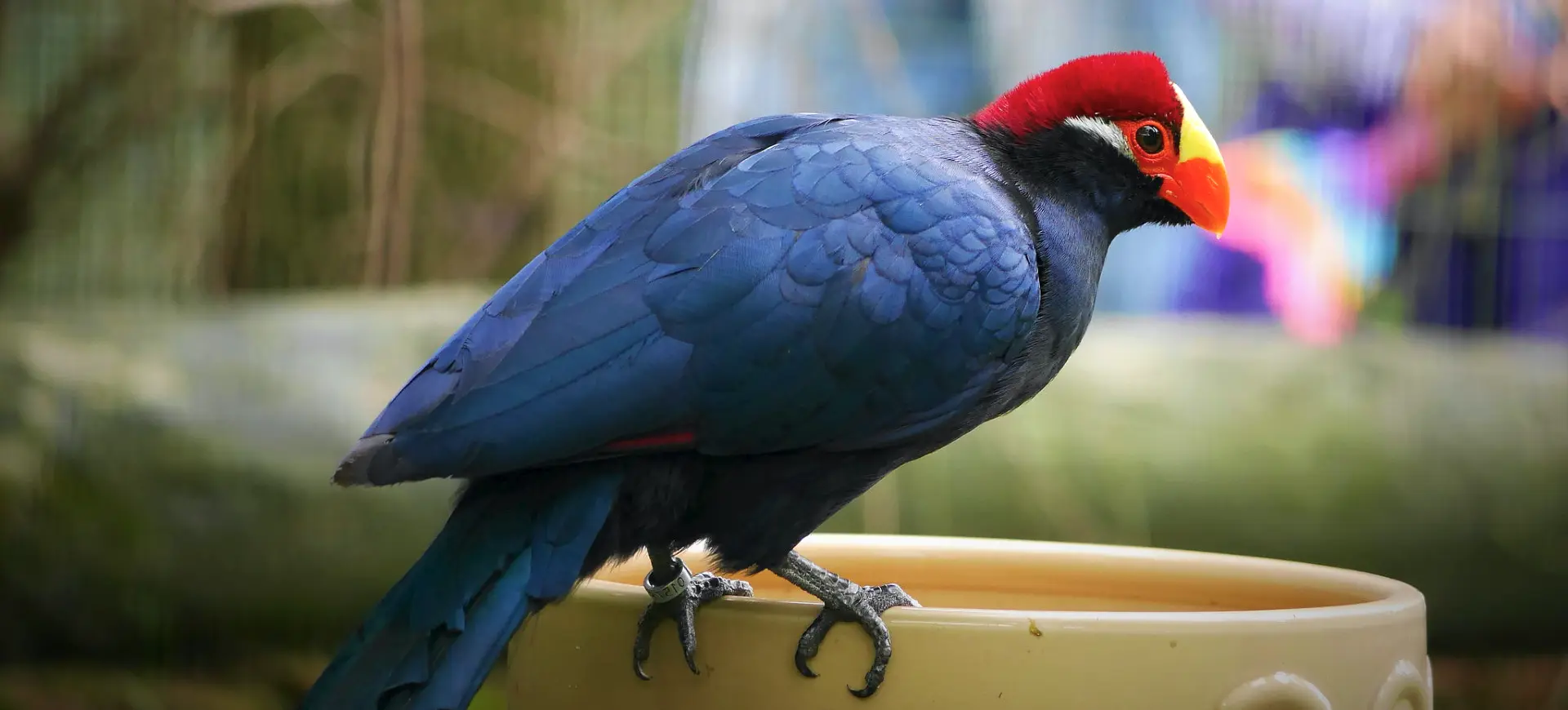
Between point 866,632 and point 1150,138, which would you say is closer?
point 866,632

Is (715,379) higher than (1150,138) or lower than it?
lower

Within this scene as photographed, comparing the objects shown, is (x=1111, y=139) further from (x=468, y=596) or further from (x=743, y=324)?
(x=468, y=596)

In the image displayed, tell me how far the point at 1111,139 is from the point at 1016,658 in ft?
1.73

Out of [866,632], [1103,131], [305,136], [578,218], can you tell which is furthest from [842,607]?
[305,136]

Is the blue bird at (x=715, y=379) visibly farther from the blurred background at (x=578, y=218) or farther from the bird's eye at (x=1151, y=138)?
the blurred background at (x=578, y=218)

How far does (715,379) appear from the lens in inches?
35.1

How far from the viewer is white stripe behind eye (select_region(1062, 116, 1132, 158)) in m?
1.13

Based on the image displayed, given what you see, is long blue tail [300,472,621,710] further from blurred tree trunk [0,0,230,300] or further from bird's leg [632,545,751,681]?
blurred tree trunk [0,0,230,300]

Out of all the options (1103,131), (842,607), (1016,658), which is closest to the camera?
(1016,658)

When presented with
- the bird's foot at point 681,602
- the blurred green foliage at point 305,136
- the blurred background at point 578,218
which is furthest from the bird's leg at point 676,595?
the blurred green foliage at point 305,136

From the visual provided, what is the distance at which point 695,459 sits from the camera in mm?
943

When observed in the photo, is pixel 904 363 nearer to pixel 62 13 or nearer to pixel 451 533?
pixel 451 533

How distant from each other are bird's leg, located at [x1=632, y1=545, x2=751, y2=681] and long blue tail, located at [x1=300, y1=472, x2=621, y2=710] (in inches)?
2.4

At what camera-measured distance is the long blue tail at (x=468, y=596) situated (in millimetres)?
804
